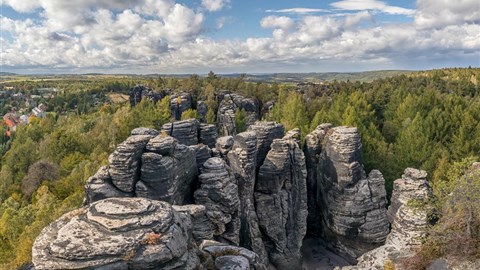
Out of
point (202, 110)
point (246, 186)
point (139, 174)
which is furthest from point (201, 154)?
point (202, 110)

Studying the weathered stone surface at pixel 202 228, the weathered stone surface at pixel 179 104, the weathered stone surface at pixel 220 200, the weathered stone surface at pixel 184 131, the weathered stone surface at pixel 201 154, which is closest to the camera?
the weathered stone surface at pixel 202 228

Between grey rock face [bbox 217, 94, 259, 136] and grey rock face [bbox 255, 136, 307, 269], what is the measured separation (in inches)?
1438

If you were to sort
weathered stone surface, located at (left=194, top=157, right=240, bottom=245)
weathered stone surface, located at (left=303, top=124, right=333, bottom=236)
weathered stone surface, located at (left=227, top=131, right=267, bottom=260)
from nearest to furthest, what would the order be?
1. weathered stone surface, located at (left=194, top=157, right=240, bottom=245)
2. weathered stone surface, located at (left=227, top=131, right=267, bottom=260)
3. weathered stone surface, located at (left=303, top=124, right=333, bottom=236)

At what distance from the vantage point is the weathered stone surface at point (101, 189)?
2356 centimetres

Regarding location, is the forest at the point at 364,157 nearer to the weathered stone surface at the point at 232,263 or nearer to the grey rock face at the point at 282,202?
the weathered stone surface at the point at 232,263

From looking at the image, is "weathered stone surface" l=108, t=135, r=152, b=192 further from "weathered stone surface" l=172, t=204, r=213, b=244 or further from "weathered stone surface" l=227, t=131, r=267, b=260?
"weathered stone surface" l=227, t=131, r=267, b=260

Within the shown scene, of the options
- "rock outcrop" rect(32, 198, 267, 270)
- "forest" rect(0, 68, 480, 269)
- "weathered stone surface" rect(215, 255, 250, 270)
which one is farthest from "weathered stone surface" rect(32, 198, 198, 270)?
"forest" rect(0, 68, 480, 269)

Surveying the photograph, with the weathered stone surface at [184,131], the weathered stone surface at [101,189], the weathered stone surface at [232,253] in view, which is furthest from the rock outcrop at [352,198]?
the weathered stone surface at [101,189]

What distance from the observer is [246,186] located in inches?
1278

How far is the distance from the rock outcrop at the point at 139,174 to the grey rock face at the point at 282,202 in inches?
472

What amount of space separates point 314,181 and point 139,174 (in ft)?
79.1

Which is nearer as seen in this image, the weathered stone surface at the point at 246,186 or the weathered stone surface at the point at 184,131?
the weathered stone surface at the point at 246,186

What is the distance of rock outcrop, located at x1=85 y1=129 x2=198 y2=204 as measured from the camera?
24359 millimetres

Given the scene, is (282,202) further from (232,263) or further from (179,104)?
(179,104)
